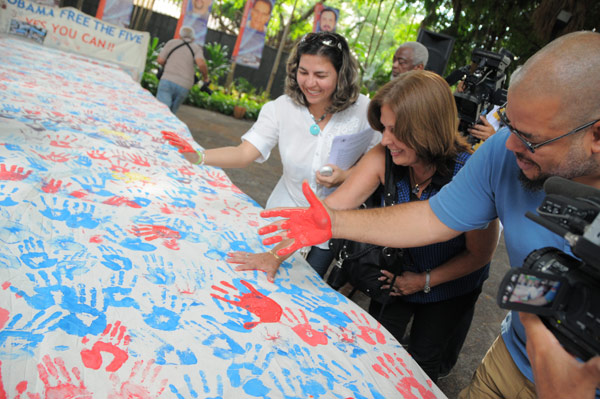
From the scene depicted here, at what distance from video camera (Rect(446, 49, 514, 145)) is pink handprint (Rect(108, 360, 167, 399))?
199cm

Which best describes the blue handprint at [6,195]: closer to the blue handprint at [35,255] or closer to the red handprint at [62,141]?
the blue handprint at [35,255]

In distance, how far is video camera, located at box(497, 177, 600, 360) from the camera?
0.72 metres

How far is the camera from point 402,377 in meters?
1.15

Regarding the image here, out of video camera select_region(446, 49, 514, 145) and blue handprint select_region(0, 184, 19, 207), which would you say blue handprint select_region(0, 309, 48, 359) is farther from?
video camera select_region(446, 49, 514, 145)

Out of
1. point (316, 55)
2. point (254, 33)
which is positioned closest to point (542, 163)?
point (316, 55)

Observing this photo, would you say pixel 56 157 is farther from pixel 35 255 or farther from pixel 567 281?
pixel 567 281

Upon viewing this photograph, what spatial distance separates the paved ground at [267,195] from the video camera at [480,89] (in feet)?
4.08

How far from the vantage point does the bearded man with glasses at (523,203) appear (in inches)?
31.6

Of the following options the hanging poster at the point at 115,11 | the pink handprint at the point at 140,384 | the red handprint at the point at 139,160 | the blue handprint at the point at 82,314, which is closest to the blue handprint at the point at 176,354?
the pink handprint at the point at 140,384

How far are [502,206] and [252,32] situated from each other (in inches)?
346

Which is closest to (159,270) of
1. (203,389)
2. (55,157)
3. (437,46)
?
(203,389)

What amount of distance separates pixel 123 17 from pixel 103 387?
8124mm

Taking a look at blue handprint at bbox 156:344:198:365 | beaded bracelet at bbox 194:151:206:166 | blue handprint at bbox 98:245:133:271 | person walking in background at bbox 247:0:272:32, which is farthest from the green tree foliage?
blue handprint at bbox 156:344:198:365

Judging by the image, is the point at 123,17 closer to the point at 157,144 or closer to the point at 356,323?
the point at 157,144
